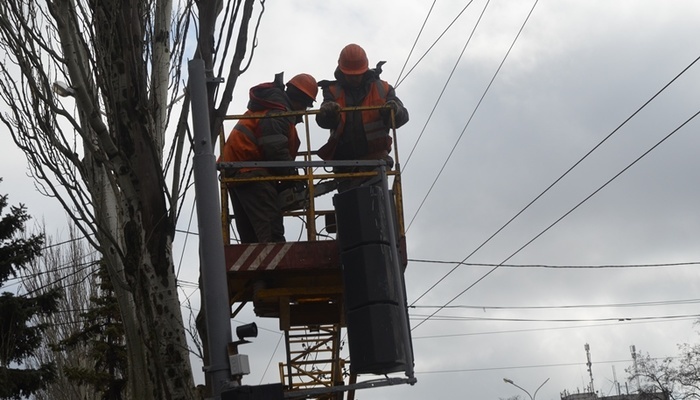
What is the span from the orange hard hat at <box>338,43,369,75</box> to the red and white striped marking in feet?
7.83

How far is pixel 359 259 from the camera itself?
21.2ft

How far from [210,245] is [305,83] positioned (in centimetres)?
418

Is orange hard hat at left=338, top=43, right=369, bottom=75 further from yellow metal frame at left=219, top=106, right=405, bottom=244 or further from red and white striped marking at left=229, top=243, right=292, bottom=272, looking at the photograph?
red and white striped marking at left=229, top=243, right=292, bottom=272

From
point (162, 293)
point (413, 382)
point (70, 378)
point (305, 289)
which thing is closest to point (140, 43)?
point (162, 293)

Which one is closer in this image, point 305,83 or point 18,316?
point 305,83

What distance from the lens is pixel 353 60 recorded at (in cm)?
1102

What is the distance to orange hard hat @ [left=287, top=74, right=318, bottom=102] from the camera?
34.8 feet

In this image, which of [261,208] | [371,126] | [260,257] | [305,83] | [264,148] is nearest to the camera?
[260,257]

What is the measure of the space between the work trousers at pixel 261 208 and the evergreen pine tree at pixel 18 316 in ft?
35.8

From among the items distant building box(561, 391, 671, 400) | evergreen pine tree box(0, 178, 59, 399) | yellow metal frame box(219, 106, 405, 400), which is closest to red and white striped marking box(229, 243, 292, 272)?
yellow metal frame box(219, 106, 405, 400)

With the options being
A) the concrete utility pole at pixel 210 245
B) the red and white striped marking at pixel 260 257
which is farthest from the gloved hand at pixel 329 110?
the concrete utility pole at pixel 210 245

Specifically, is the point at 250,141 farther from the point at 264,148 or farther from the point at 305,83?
the point at 305,83

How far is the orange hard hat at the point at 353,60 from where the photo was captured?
1101cm

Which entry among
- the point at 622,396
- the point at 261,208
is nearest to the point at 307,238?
the point at 261,208
